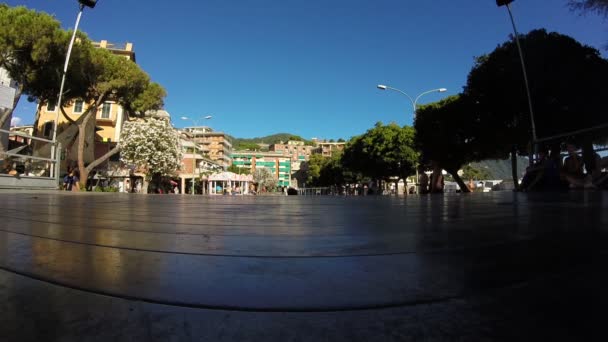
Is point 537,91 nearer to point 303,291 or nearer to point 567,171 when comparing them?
point 567,171

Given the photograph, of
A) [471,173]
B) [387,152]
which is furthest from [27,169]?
[471,173]

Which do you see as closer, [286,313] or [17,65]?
[286,313]

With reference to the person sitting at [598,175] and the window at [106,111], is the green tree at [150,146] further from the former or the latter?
the person sitting at [598,175]

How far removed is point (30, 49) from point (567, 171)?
79.5 feet

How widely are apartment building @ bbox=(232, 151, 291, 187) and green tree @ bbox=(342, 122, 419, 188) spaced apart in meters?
83.4

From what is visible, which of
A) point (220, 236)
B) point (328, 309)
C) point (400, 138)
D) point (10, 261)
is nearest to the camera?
point (328, 309)

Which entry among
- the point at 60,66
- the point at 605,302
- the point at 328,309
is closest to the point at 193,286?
the point at 328,309

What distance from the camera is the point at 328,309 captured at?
0.72 meters

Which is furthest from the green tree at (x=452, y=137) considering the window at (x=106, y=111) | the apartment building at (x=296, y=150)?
the apartment building at (x=296, y=150)

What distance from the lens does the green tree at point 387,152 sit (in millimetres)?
37812

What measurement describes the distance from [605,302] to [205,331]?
A: 81 centimetres

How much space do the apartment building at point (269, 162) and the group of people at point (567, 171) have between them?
11630 cm

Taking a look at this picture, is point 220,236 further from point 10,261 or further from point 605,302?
point 605,302

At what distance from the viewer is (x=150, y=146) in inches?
1100
